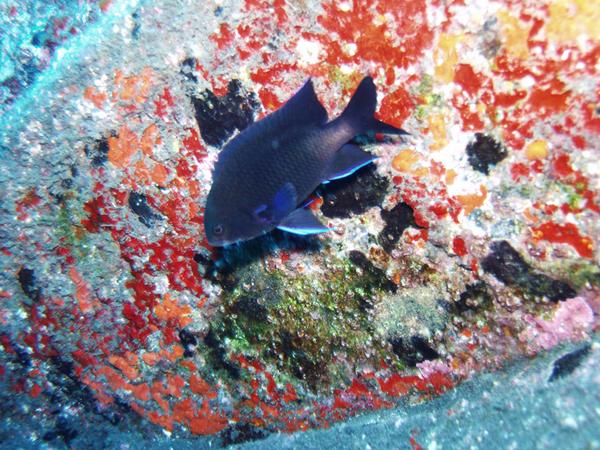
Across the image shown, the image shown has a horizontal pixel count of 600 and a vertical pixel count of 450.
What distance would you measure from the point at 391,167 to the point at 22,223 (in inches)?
123

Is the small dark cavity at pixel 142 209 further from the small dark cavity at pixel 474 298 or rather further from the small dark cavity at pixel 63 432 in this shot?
the small dark cavity at pixel 63 432

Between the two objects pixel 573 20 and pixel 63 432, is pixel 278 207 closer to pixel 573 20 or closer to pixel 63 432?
pixel 573 20

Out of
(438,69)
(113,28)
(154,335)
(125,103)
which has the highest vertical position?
(113,28)

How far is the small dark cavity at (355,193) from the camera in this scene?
2639 mm

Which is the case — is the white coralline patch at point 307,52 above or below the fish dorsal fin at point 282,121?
above

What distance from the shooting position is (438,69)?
7.56 feet

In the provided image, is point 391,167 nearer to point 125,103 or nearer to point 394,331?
point 394,331

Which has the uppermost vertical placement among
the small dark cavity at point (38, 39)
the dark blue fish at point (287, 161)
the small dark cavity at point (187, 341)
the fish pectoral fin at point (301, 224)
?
the small dark cavity at point (38, 39)

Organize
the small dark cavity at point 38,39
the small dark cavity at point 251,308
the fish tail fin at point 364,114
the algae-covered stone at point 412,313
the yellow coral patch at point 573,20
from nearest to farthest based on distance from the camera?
the yellow coral patch at point 573,20 < the fish tail fin at point 364,114 < the algae-covered stone at point 412,313 < the small dark cavity at point 251,308 < the small dark cavity at point 38,39

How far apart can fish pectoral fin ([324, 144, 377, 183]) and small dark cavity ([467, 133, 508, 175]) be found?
0.66m

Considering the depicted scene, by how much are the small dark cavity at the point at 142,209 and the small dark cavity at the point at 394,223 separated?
1.80m

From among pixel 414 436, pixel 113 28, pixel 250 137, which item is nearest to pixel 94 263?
Answer: pixel 113 28

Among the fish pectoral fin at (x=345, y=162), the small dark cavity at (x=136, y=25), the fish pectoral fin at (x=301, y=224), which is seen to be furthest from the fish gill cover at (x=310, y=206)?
the fish pectoral fin at (x=301, y=224)

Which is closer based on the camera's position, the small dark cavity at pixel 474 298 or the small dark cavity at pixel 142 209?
the small dark cavity at pixel 474 298
